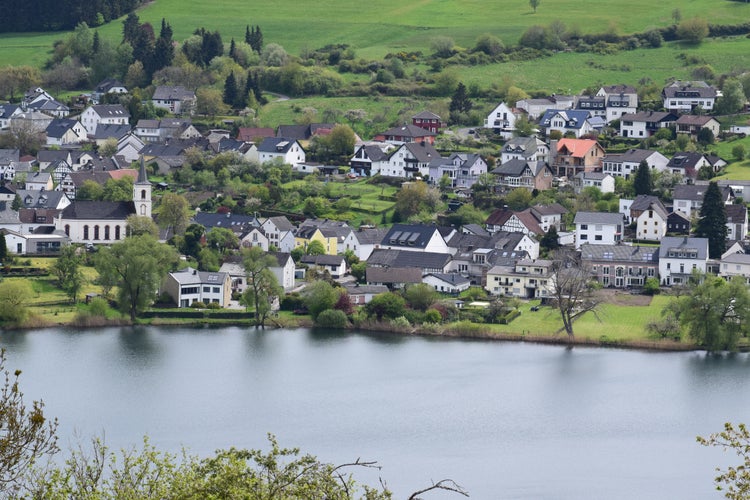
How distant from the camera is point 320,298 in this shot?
37.8m

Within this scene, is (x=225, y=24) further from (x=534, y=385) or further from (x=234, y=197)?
(x=534, y=385)

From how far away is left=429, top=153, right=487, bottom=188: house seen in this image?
50.7 metres

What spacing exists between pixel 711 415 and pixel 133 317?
16270 millimetres

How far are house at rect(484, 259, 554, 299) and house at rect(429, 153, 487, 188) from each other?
10.3 metres

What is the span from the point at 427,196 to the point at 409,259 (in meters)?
5.96

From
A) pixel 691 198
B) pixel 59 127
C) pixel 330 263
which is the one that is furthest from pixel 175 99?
pixel 691 198

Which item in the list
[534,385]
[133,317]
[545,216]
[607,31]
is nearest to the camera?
[534,385]

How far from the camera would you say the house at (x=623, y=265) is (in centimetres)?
4075

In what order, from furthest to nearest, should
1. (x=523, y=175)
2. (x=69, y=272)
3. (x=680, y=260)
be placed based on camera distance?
(x=523, y=175), (x=680, y=260), (x=69, y=272)

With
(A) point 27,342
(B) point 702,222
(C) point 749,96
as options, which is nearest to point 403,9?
(C) point 749,96

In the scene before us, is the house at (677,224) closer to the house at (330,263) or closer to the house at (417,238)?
the house at (417,238)

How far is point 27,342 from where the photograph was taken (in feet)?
115

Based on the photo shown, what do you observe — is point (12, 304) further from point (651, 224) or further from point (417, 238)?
point (651, 224)

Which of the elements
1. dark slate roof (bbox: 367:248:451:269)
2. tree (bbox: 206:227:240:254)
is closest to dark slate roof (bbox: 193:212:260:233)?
tree (bbox: 206:227:240:254)
